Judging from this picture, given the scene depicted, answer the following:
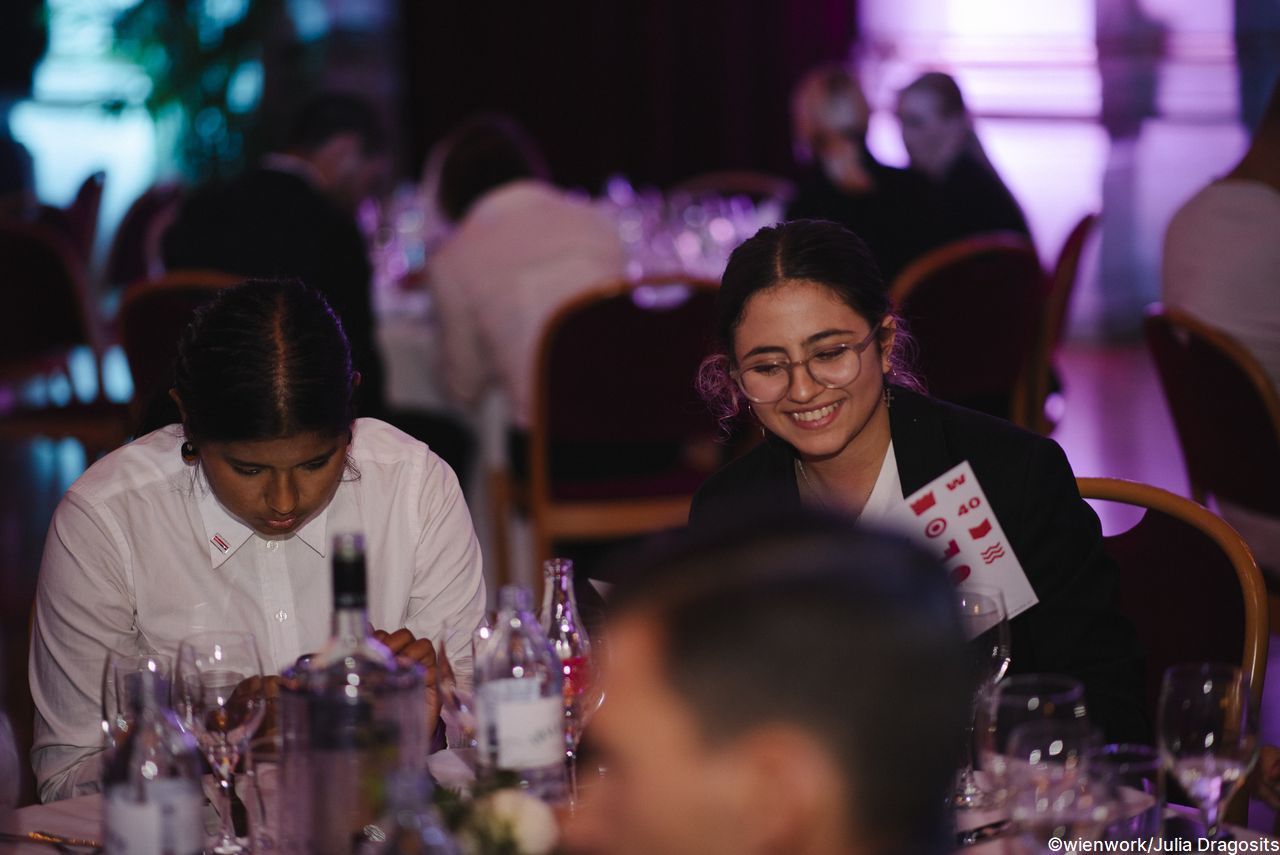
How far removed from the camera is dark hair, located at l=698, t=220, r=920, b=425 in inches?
82.4

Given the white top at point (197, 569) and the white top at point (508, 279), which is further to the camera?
the white top at point (508, 279)

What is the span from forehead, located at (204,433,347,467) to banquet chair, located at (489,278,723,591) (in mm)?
1795

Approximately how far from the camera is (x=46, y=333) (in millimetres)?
A: 5527

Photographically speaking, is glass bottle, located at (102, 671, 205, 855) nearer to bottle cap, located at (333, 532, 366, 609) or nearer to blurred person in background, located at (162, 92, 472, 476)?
bottle cap, located at (333, 532, 366, 609)

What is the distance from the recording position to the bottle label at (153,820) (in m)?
1.30

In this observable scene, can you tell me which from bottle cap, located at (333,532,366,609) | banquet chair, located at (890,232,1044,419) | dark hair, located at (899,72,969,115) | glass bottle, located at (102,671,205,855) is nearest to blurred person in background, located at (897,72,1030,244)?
dark hair, located at (899,72,969,115)

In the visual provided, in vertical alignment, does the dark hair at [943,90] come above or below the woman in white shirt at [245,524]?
above

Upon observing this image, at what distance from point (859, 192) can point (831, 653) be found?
3.65 m

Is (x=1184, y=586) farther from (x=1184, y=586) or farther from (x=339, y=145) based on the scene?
(x=339, y=145)

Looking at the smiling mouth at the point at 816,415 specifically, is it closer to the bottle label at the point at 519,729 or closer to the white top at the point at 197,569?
the white top at the point at 197,569

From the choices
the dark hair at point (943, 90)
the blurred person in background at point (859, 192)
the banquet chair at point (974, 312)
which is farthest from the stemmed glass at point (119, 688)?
the dark hair at point (943, 90)

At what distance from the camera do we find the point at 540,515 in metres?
3.97

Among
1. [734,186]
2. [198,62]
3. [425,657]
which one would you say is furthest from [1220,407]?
[198,62]

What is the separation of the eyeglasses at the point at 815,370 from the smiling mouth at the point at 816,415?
3 centimetres
